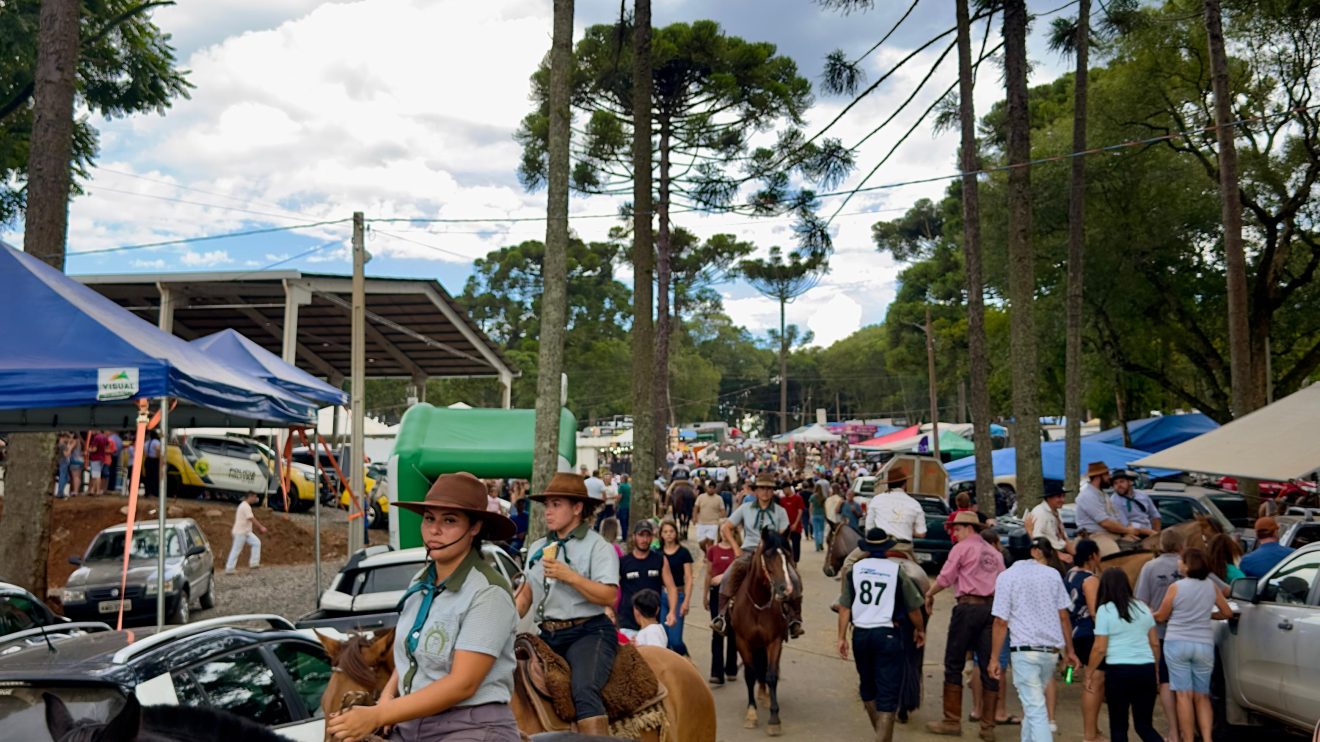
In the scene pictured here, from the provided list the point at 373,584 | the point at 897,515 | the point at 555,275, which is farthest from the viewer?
the point at 555,275

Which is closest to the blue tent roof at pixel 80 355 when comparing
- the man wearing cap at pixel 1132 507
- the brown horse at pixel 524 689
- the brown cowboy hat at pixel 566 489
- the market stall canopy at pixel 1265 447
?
the brown cowboy hat at pixel 566 489

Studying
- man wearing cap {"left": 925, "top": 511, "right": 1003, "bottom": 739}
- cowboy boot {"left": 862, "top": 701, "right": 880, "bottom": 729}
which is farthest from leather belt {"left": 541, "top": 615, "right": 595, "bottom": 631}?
man wearing cap {"left": 925, "top": 511, "right": 1003, "bottom": 739}

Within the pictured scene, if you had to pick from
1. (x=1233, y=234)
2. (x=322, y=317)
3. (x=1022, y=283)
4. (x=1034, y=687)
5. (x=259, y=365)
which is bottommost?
(x=1034, y=687)

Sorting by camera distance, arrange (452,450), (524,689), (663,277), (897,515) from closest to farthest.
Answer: (524,689) → (897,515) → (452,450) → (663,277)

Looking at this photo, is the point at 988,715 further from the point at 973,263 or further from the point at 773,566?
the point at 973,263

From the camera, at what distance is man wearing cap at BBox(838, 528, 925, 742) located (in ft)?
27.0

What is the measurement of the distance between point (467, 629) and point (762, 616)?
6.39 metres

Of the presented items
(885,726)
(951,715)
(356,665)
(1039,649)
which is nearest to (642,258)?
(951,715)

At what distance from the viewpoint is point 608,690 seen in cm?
558

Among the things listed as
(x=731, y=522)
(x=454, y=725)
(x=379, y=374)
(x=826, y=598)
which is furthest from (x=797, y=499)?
(x=379, y=374)

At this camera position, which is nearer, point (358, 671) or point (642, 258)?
point (358, 671)

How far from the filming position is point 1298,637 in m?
7.78

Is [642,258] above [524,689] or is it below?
above

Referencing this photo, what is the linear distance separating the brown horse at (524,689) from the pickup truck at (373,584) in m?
5.19
